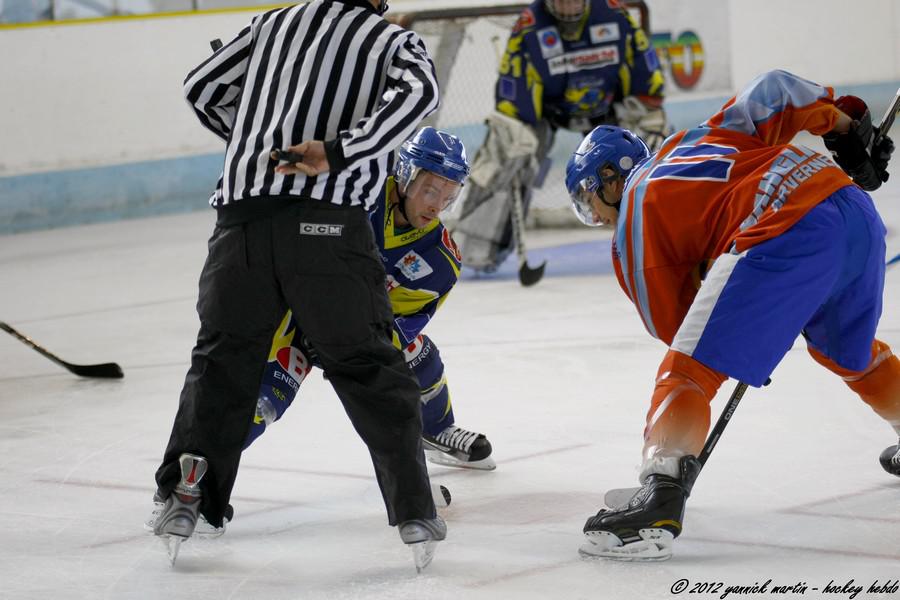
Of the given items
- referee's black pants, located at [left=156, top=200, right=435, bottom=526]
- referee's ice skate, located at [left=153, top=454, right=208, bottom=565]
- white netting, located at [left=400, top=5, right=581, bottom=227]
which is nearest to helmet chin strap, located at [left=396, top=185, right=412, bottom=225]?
referee's black pants, located at [left=156, top=200, right=435, bottom=526]

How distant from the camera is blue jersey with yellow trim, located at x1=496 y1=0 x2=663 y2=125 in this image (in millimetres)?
6320

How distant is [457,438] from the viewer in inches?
127

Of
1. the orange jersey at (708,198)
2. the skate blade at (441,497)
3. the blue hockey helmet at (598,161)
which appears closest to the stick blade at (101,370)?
the skate blade at (441,497)

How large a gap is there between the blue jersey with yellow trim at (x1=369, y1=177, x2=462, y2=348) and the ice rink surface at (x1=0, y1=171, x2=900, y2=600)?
41cm

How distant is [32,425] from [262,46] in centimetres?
184

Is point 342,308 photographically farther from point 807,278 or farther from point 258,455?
point 258,455

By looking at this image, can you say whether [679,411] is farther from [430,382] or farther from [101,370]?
[101,370]

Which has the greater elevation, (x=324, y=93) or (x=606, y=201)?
(x=324, y=93)

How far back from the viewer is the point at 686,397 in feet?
7.90

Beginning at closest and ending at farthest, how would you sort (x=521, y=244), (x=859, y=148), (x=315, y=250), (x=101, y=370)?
(x=315, y=250)
(x=859, y=148)
(x=101, y=370)
(x=521, y=244)

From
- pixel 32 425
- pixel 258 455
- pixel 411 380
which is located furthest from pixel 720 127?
pixel 32 425

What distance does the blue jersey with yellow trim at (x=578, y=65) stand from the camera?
6320mm

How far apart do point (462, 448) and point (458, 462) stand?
52 mm

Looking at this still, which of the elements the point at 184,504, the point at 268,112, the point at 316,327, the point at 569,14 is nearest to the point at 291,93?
the point at 268,112
